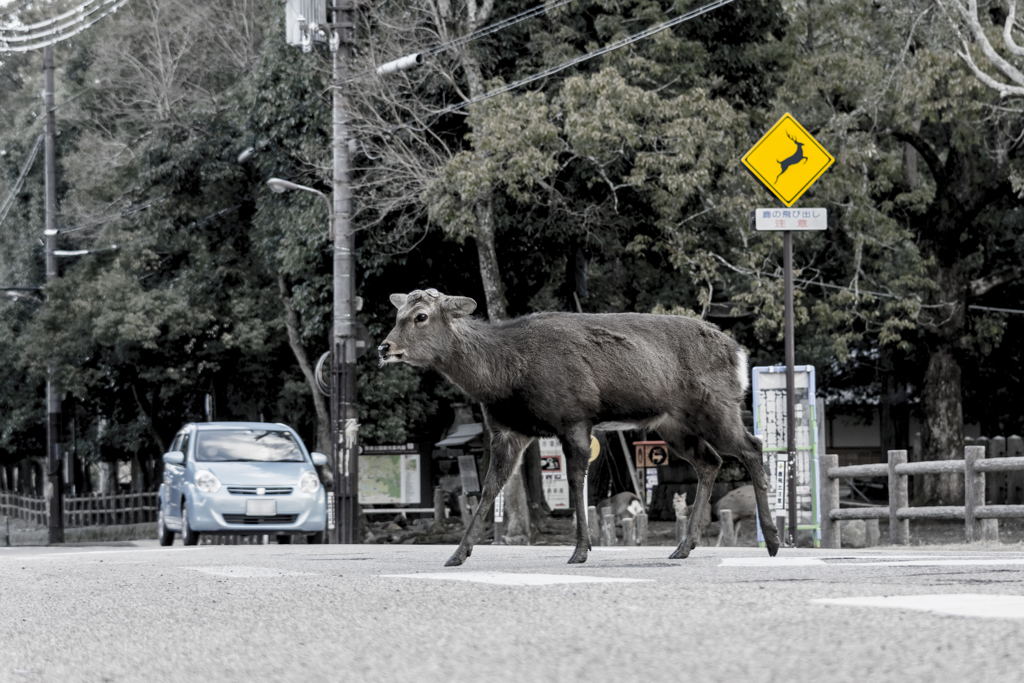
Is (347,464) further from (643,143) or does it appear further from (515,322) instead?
(515,322)

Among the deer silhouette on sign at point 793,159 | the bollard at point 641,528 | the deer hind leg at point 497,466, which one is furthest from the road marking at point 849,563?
the bollard at point 641,528

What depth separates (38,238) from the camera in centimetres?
4288

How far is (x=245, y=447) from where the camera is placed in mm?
21125

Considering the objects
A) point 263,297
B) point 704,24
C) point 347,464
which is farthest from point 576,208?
point 263,297

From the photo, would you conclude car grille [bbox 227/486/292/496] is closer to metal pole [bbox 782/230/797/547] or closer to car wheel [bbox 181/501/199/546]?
car wheel [bbox 181/501/199/546]

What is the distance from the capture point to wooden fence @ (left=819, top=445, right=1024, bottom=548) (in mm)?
15938

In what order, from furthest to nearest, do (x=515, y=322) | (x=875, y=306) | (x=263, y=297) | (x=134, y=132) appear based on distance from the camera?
1. (x=134, y=132)
2. (x=263, y=297)
3. (x=875, y=306)
4. (x=515, y=322)

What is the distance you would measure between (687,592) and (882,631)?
1641mm

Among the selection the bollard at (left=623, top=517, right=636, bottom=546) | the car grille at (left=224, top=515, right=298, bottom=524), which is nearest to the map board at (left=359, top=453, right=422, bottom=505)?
the bollard at (left=623, top=517, right=636, bottom=546)

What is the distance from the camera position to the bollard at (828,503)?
18.0 m

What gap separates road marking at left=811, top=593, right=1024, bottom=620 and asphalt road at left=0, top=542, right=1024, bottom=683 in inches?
0.4

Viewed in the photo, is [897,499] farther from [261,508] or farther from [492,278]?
[492,278]

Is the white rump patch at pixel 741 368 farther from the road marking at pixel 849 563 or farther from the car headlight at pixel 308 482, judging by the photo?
the car headlight at pixel 308 482

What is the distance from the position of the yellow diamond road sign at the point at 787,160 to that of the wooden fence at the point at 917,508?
3463 mm
